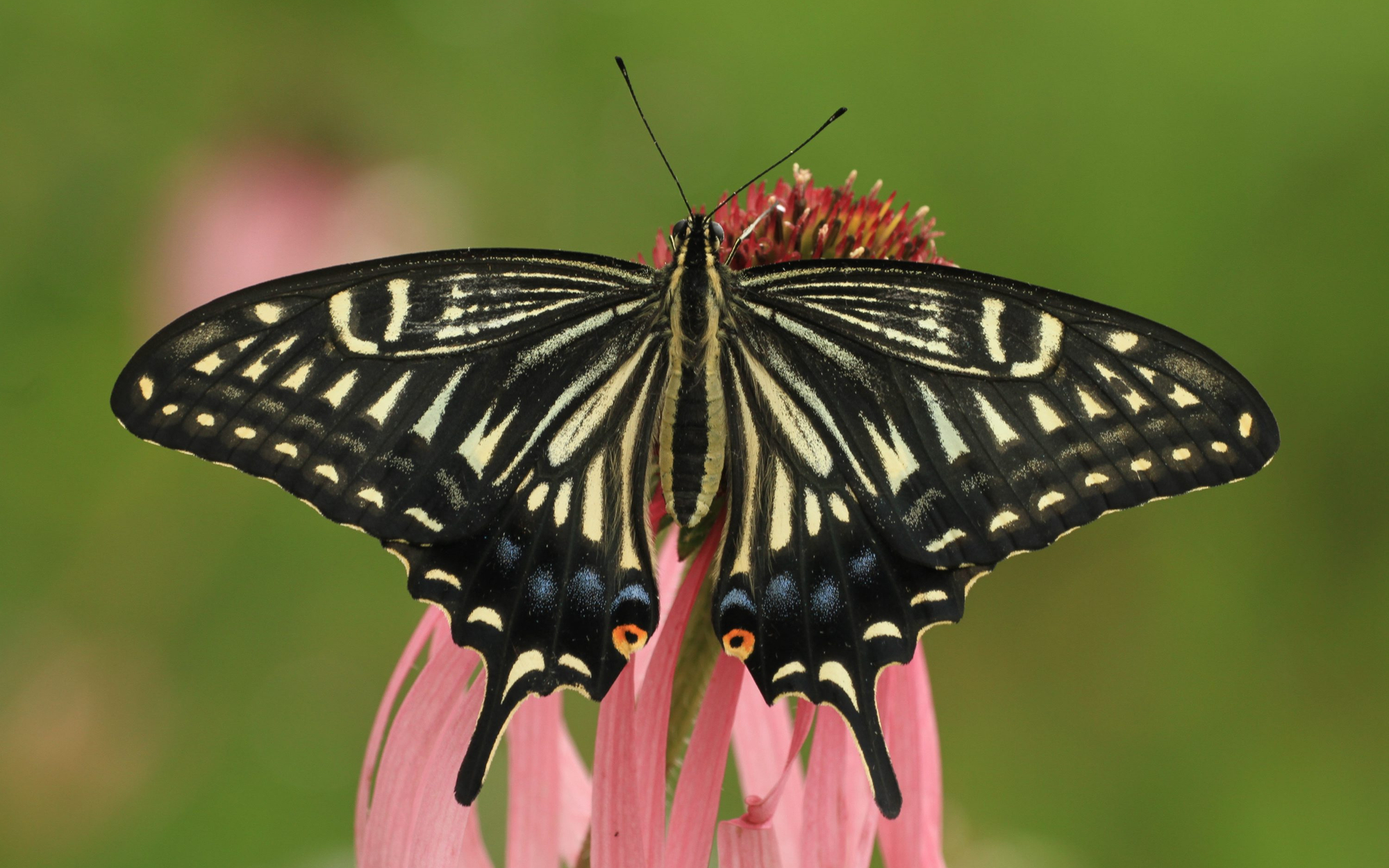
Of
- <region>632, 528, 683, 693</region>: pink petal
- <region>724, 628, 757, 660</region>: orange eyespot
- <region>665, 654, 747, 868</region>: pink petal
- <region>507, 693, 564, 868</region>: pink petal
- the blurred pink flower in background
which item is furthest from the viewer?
the blurred pink flower in background

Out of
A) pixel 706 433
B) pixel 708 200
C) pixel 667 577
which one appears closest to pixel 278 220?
pixel 708 200

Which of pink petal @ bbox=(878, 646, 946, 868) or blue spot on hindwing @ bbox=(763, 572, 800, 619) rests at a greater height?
blue spot on hindwing @ bbox=(763, 572, 800, 619)

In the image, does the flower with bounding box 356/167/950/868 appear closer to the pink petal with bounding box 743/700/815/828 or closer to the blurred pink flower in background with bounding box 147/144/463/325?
the pink petal with bounding box 743/700/815/828

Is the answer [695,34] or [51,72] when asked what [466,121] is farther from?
[51,72]

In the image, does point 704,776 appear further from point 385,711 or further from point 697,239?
point 697,239

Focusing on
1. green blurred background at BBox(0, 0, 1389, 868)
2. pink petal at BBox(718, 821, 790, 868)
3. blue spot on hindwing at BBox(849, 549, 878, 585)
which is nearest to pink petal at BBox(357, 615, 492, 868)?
pink petal at BBox(718, 821, 790, 868)

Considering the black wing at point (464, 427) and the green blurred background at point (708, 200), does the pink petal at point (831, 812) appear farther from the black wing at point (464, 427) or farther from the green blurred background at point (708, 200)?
the green blurred background at point (708, 200)
